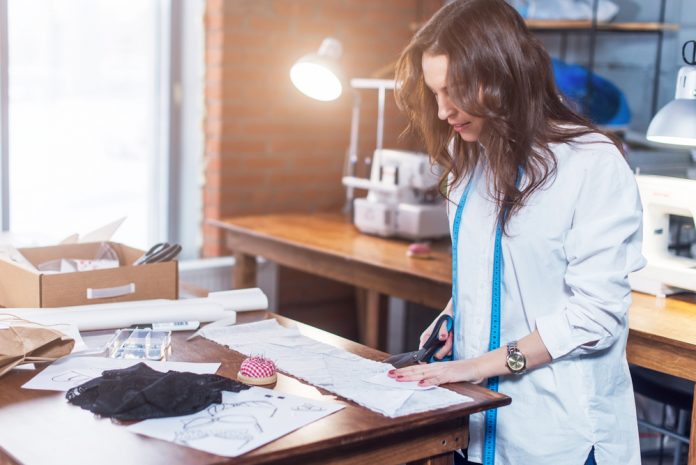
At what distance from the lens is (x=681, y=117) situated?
8.09ft

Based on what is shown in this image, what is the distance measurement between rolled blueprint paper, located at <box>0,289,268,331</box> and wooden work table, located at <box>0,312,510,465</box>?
0.85ft

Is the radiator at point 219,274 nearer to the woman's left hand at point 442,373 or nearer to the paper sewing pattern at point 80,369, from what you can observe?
the paper sewing pattern at point 80,369

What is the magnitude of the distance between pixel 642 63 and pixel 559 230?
270 centimetres

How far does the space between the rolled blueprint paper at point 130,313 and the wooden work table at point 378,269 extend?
896 mm

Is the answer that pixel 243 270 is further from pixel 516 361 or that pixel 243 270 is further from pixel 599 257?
pixel 599 257

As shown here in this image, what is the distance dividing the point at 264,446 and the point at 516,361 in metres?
0.56

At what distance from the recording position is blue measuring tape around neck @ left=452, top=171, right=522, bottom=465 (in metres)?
1.84

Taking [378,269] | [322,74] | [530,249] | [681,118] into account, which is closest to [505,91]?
[530,249]

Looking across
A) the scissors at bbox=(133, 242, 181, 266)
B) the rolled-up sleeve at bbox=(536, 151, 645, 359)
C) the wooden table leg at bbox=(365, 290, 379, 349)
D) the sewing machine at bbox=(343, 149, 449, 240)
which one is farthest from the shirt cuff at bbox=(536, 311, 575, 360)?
the wooden table leg at bbox=(365, 290, 379, 349)

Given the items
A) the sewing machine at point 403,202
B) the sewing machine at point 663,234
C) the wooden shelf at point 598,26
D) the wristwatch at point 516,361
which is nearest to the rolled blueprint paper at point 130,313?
the wristwatch at point 516,361

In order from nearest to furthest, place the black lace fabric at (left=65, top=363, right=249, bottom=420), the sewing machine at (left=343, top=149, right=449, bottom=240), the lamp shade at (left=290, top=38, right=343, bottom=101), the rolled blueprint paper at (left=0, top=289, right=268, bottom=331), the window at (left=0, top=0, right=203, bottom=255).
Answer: the black lace fabric at (left=65, top=363, right=249, bottom=420) → the rolled blueprint paper at (left=0, top=289, right=268, bottom=331) → the lamp shade at (left=290, top=38, right=343, bottom=101) → the sewing machine at (left=343, top=149, right=449, bottom=240) → the window at (left=0, top=0, right=203, bottom=255)

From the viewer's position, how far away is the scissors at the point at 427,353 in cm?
192

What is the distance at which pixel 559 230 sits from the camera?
1.76m

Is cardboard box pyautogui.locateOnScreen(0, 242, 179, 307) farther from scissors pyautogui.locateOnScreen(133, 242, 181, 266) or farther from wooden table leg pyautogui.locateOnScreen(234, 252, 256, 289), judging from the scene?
wooden table leg pyautogui.locateOnScreen(234, 252, 256, 289)
